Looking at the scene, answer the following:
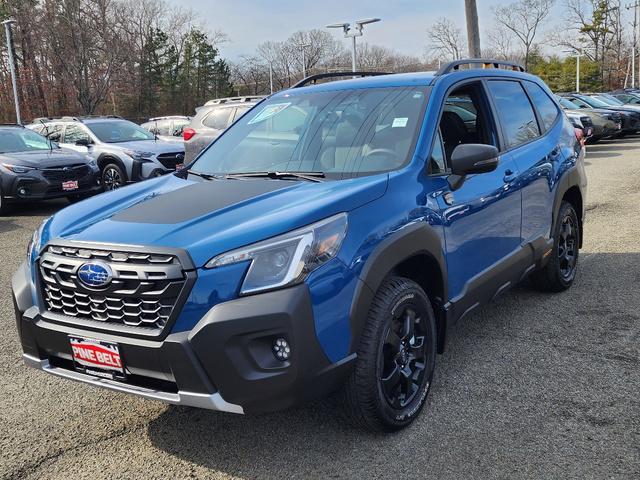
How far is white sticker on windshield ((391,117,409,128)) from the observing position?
11.5 ft

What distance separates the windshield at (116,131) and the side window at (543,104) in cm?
888

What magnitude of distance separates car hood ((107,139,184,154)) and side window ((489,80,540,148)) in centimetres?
795

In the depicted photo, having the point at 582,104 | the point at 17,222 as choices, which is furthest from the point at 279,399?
the point at 582,104

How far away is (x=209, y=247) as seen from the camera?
250 centimetres

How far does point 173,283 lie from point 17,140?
387 inches

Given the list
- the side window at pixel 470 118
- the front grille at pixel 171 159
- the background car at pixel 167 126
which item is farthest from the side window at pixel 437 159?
the background car at pixel 167 126

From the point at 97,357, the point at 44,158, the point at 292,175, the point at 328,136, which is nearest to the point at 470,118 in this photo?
the point at 328,136

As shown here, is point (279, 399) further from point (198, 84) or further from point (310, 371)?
point (198, 84)

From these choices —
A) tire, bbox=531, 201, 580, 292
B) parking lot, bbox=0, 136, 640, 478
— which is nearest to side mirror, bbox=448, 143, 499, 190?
parking lot, bbox=0, 136, 640, 478

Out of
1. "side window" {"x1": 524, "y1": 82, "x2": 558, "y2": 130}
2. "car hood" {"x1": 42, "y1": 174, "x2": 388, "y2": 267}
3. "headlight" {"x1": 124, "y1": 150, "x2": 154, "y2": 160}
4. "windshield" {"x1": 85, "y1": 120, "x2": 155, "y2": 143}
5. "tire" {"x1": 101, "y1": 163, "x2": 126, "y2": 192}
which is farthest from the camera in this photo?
"windshield" {"x1": 85, "y1": 120, "x2": 155, "y2": 143}

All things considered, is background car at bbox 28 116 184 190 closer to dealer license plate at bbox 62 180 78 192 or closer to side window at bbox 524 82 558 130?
dealer license plate at bbox 62 180 78 192

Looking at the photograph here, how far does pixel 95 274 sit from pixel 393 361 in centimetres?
141

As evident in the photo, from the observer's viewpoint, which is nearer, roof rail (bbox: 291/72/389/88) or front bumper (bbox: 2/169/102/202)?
roof rail (bbox: 291/72/389/88)

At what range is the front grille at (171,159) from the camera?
11281 millimetres
